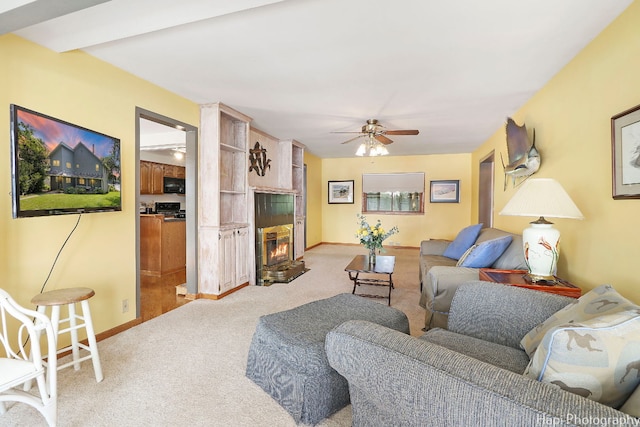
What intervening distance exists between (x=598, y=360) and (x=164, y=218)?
512cm

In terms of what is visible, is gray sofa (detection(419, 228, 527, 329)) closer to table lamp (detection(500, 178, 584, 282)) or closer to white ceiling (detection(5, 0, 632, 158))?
table lamp (detection(500, 178, 584, 282))

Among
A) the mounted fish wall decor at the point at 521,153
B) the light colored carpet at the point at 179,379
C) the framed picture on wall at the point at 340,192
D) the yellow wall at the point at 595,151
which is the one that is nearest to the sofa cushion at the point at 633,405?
the light colored carpet at the point at 179,379

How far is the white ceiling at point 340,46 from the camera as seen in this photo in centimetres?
183

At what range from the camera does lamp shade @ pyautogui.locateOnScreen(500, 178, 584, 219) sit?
1926 mm

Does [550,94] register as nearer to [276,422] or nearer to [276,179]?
[276,422]

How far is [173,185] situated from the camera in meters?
6.69

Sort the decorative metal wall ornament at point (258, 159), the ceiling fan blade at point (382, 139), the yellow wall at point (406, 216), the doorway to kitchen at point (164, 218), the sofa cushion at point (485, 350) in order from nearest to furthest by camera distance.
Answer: the sofa cushion at point (485, 350) → the doorway to kitchen at point (164, 218) → the ceiling fan blade at point (382, 139) → the decorative metal wall ornament at point (258, 159) → the yellow wall at point (406, 216)

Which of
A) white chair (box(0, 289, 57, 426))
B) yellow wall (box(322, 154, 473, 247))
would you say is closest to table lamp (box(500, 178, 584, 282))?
white chair (box(0, 289, 57, 426))

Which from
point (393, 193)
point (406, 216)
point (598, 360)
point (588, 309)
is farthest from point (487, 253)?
point (393, 193)

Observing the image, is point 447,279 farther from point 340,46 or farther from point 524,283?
point 340,46

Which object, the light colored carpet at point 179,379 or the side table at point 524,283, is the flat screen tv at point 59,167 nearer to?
the light colored carpet at point 179,379

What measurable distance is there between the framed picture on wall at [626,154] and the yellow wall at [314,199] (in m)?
5.80

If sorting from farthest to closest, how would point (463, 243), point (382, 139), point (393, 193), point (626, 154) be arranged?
point (393, 193) → point (382, 139) → point (463, 243) → point (626, 154)

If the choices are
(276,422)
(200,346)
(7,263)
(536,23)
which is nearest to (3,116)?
(7,263)
